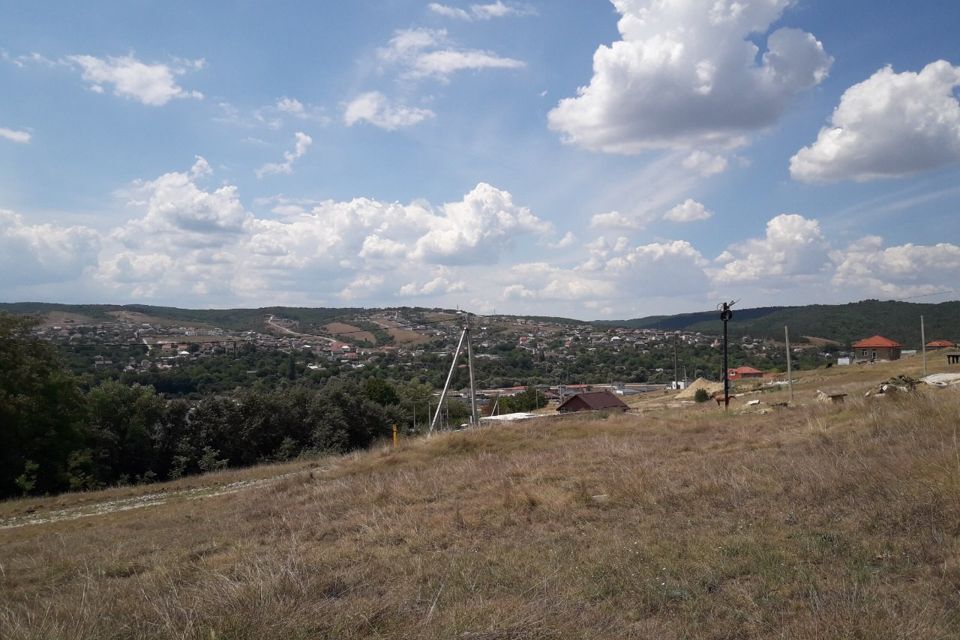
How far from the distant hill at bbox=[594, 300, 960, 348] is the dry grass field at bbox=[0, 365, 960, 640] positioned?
52910mm

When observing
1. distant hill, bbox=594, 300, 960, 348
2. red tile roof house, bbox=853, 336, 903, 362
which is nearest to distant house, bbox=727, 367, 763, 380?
distant hill, bbox=594, 300, 960, 348

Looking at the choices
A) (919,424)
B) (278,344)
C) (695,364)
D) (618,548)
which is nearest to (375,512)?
(618,548)

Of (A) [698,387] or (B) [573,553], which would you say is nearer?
(B) [573,553]

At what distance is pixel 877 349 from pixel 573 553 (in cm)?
6781

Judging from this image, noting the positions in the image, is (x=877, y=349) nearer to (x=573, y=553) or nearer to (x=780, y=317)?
(x=780, y=317)

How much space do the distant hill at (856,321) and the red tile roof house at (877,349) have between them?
366cm

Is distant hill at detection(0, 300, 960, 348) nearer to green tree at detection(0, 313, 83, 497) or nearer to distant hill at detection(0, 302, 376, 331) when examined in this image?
distant hill at detection(0, 302, 376, 331)

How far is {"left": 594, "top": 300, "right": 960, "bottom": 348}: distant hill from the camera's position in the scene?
59.2 metres

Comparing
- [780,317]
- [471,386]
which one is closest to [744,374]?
[780,317]

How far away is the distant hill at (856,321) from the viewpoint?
59188mm

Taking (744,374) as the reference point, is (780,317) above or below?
above

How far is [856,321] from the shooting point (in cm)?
8275

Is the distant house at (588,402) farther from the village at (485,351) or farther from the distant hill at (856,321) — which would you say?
the distant hill at (856,321)

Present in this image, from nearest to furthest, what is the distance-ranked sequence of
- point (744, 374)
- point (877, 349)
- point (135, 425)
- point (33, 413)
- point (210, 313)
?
point (33, 413) → point (135, 425) → point (877, 349) → point (744, 374) → point (210, 313)
